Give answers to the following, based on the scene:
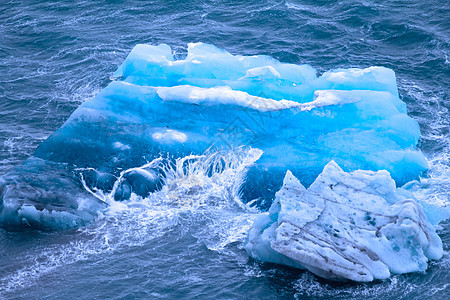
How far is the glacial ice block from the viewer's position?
1150 centimetres

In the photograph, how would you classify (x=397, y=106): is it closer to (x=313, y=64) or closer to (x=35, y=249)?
(x=313, y=64)

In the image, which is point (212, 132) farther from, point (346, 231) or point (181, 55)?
point (181, 55)

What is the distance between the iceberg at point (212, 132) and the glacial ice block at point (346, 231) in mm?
1433

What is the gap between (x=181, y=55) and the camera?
2088 cm

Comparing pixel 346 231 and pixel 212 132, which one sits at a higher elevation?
pixel 212 132

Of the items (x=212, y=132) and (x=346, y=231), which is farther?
(x=212, y=132)

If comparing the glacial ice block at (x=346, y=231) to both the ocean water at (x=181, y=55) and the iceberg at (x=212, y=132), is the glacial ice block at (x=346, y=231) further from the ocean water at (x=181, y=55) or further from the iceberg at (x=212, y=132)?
the iceberg at (x=212, y=132)

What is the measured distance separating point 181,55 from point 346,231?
35.5 ft

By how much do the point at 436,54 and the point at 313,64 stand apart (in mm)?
4229

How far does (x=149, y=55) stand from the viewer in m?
18.5

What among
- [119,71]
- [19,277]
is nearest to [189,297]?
[19,277]

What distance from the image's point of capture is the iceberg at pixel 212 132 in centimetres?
1418

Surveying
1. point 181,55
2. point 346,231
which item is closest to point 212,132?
point 346,231

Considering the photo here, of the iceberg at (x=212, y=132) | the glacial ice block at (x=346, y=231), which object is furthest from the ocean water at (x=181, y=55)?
the iceberg at (x=212, y=132)
